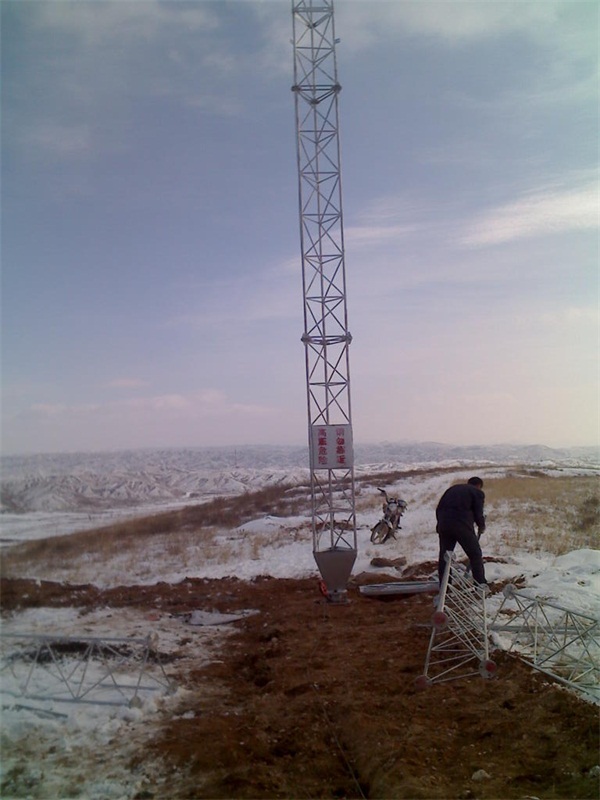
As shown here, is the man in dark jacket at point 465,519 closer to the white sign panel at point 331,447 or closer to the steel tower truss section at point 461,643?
the steel tower truss section at point 461,643

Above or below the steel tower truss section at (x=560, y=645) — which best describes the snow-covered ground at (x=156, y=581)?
below

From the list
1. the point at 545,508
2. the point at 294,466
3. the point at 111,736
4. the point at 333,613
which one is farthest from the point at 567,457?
the point at 111,736

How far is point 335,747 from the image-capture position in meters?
5.96

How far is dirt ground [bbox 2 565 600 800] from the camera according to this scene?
5137mm

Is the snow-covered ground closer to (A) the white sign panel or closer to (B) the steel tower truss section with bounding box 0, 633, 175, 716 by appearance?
(B) the steel tower truss section with bounding box 0, 633, 175, 716

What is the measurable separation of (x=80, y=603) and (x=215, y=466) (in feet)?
64.1

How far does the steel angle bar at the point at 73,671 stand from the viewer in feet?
22.9

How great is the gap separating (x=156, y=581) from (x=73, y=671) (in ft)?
26.1

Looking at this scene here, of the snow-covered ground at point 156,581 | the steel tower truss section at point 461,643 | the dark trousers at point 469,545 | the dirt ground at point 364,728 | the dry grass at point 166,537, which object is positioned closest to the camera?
the dirt ground at point 364,728

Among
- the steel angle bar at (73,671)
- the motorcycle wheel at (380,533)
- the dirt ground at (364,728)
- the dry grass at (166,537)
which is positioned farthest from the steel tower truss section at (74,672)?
the motorcycle wheel at (380,533)

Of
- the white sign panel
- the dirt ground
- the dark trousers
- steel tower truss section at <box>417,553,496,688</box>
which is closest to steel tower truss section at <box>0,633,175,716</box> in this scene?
the dirt ground

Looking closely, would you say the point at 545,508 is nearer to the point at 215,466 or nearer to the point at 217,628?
the point at 217,628

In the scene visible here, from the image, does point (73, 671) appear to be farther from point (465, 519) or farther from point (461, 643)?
point (465, 519)

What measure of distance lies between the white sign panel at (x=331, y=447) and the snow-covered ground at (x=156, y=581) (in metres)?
3.50
